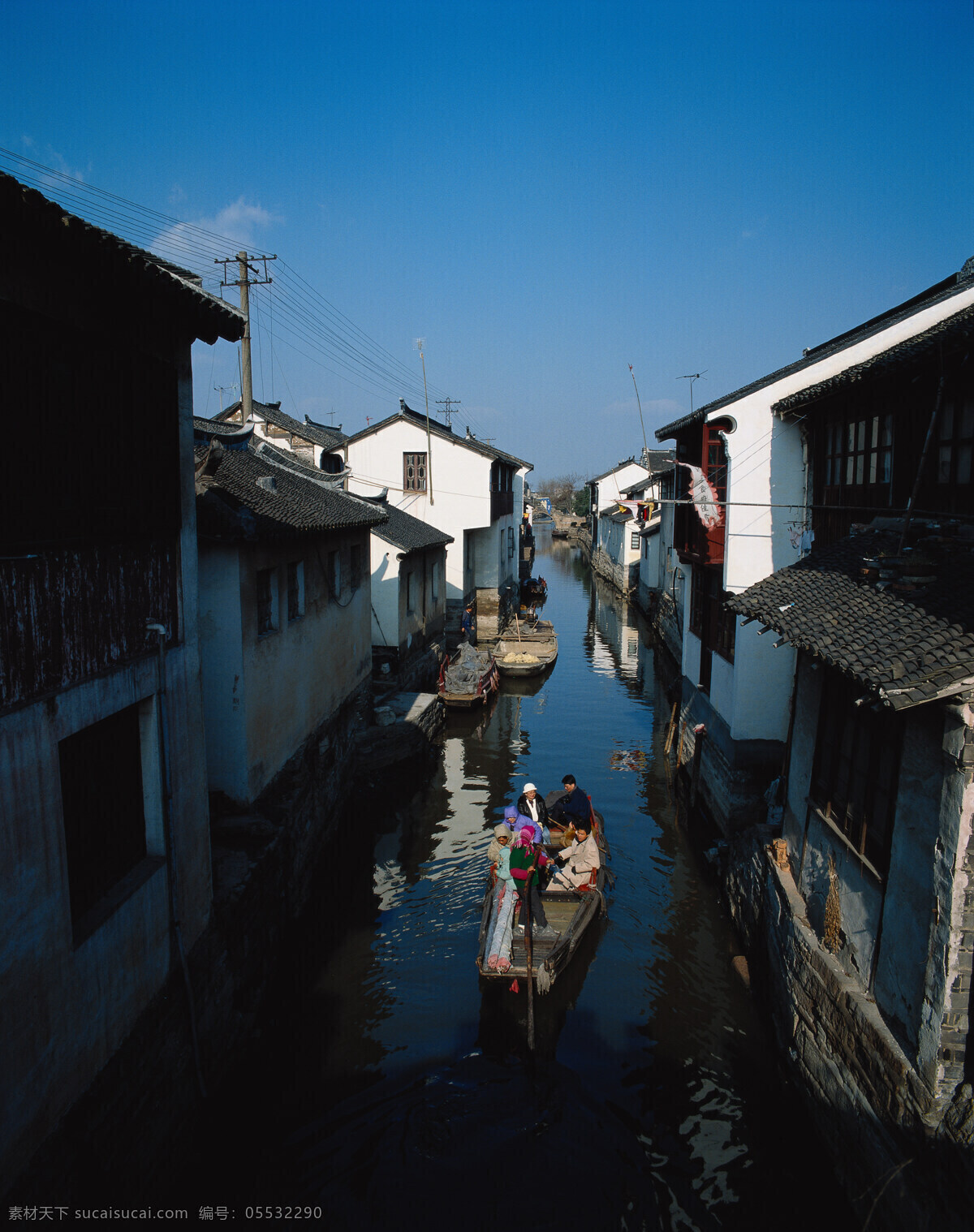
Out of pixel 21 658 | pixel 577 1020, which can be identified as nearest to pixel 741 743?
pixel 577 1020

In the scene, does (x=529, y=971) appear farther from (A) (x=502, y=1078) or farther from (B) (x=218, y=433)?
(B) (x=218, y=433)

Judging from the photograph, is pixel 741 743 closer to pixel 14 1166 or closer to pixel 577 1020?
pixel 577 1020

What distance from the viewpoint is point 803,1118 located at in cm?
779

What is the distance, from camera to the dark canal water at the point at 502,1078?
6.96 m

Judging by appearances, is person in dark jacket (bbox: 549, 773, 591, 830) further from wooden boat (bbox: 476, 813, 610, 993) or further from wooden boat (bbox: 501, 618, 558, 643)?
wooden boat (bbox: 501, 618, 558, 643)

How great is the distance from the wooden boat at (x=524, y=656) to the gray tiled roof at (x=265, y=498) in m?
9.95

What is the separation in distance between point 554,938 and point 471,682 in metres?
13.6

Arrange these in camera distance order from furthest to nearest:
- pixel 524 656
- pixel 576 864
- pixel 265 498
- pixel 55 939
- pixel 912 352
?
1. pixel 524 656
2. pixel 265 498
3. pixel 576 864
4. pixel 912 352
5. pixel 55 939

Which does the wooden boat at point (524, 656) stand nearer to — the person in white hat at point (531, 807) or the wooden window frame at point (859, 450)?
the person in white hat at point (531, 807)

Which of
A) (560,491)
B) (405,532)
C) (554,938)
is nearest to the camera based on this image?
(554,938)

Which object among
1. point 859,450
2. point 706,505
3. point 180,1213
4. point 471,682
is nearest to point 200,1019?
point 180,1213

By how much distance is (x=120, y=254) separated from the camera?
5.63 m

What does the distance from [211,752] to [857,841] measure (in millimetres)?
7748

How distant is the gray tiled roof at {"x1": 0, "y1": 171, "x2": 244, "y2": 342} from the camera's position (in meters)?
4.68
